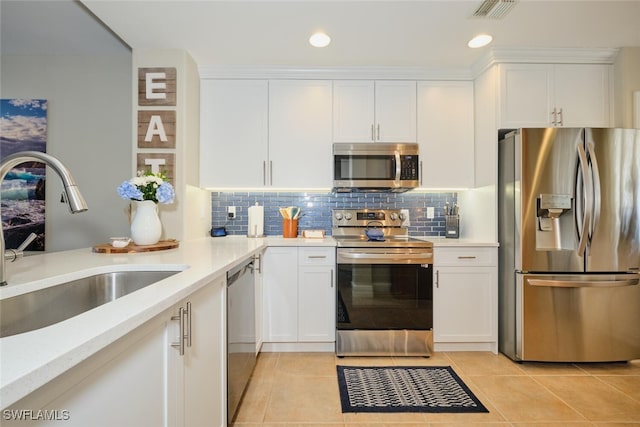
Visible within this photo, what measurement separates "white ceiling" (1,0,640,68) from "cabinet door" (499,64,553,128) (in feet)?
0.67

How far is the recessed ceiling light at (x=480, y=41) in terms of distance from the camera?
7.59 feet

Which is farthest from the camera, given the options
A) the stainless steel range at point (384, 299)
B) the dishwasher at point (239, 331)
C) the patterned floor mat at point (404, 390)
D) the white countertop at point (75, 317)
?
the stainless steel range at point (384, 299)

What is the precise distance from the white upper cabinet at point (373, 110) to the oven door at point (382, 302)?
3.44 ft

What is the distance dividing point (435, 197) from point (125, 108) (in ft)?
9.96

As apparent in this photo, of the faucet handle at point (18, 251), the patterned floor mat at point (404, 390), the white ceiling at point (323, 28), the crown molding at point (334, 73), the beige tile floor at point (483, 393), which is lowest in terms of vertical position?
the beige tile floor at point (483, 393)

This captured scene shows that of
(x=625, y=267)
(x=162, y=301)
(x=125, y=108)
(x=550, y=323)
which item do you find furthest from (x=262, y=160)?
(x=625, y=267)

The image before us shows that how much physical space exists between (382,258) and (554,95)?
1.95 meters

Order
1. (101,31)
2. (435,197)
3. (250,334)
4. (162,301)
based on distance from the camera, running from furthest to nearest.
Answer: (435,197)
(101,31)
(250,334)
(162,301)

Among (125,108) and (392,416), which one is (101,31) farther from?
(392,416)

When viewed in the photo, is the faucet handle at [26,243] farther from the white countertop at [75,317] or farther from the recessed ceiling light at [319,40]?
the recessed ceiling light at [319,40]

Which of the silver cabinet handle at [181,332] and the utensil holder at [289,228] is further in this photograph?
the utensil holder at [289,228]

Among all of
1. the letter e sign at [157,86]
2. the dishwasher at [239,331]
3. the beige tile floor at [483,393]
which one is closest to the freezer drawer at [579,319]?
the beige tile floor at [483,393]

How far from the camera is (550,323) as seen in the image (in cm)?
227

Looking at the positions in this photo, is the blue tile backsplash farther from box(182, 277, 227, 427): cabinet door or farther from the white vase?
box(182, 277, 227, 427): cabinet door
